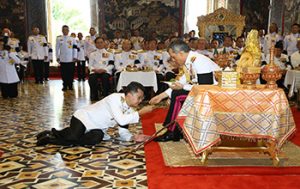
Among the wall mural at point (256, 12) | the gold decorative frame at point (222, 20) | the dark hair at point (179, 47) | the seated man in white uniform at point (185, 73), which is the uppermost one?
the wall mural at point (256, 12)

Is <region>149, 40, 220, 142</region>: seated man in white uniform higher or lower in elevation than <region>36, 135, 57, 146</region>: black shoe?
higher

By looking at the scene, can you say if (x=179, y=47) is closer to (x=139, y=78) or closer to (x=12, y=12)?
(x=139, y=78)

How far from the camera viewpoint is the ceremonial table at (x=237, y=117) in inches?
149

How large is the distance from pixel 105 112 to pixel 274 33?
8.09 meters

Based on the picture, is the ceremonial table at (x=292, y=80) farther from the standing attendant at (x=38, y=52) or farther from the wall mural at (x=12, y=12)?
the wall mural at (x=12, y=12)

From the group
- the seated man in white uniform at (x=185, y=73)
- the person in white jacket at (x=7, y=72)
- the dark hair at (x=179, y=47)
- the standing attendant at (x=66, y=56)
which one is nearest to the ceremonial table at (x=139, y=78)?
the person in white jacket at (x=7, y=72)

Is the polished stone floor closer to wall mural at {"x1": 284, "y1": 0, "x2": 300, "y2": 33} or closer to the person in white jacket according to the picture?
the person in white jacket

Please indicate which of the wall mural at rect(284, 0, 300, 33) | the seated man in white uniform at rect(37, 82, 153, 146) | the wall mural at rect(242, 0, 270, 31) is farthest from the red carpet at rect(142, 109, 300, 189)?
the wall mural at rect(242, 0, 270, 31)

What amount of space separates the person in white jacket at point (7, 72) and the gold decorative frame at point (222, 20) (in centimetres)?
559

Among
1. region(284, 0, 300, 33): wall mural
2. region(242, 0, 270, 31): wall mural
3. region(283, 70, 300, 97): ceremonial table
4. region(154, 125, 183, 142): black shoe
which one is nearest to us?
region(154, 125, 183, 142): black shoe

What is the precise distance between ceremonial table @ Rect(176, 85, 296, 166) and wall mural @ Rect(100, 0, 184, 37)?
1122 cm

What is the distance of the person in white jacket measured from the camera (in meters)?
8.80

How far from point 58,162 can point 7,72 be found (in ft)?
17.7

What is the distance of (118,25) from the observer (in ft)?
48.4
